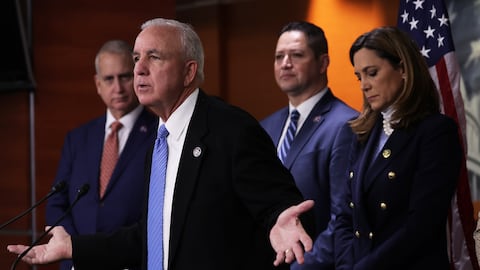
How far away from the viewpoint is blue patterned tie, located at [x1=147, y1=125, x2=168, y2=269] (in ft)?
10.1

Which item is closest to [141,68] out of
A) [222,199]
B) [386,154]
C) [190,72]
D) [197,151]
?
[190,72]

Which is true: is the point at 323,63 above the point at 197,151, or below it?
above

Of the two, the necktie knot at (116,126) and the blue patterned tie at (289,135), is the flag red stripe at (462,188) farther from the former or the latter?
the necktie knot at (116,126)

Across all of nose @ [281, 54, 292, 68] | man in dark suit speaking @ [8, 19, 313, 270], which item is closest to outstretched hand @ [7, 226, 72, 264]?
man in dark suit speaking @ [8, 19, 313, 270]

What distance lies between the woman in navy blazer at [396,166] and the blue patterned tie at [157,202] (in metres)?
0.85

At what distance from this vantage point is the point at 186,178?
119 inches

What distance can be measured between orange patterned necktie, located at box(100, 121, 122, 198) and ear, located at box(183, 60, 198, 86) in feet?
5.54

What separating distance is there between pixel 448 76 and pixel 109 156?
5.45 feet

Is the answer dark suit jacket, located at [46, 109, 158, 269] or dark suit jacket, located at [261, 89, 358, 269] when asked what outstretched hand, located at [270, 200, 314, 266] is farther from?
dark suit jacket, located at [46, 109, 158, 269]

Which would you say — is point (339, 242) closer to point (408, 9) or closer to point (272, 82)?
point (408, 9)

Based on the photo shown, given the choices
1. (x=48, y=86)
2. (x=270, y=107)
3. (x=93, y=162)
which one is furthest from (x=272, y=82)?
(x=93, y=162)

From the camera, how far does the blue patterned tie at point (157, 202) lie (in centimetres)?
309

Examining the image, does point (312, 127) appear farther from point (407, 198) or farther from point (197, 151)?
point (197, 151)

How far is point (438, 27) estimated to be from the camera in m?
4.34
